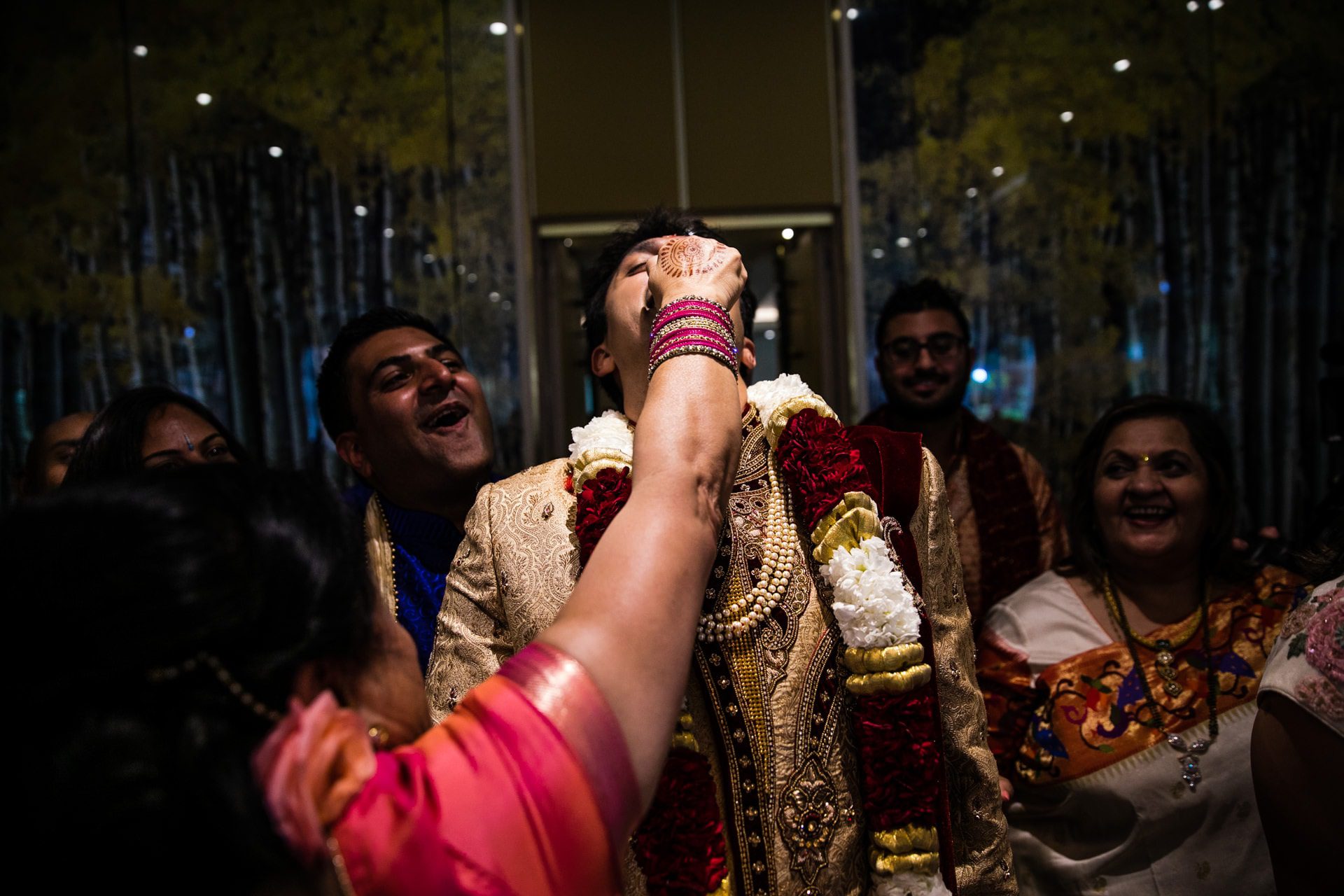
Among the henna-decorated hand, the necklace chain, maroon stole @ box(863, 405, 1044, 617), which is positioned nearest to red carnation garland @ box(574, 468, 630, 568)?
the henna-decorated hand

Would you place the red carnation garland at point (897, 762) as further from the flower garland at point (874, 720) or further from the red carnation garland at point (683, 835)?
the red carnation garland at point (683, 835)

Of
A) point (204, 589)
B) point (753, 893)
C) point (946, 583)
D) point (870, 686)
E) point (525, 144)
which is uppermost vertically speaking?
point (525, 144)

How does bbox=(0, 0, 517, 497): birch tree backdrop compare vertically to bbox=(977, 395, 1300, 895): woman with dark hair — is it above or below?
above

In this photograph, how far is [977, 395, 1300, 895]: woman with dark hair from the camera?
6.45 ft

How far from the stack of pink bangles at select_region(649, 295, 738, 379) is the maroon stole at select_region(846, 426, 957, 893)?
1.62 ft

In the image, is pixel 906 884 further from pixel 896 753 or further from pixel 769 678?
pixel 769 678

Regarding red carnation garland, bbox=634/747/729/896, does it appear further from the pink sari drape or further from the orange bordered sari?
the orange bordered sari

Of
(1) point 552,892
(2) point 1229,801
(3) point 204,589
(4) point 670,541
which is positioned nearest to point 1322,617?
(2) point 1229,801

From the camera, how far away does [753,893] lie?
1.32 m

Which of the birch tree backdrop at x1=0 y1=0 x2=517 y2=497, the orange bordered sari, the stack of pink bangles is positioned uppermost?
the birch tree backdrop at x1=0 y1=0 x2=517 y2=497

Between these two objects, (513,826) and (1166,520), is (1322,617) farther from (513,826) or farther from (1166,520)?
(513,826)

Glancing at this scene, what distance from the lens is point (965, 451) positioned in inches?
122

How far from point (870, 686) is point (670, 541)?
0.58m

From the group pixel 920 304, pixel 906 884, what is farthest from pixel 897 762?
pixel 920 304
